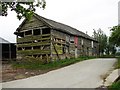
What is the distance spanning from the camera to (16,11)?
15594mm

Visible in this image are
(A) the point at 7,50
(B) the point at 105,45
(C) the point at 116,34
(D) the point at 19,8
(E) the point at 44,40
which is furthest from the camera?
(B) the point at 105,45

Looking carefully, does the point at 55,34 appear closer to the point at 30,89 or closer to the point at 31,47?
the point at 31,47

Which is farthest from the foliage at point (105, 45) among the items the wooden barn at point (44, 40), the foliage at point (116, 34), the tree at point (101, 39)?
the foliage at point (116, 34)

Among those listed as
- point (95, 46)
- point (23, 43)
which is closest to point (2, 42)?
point (23, 43)

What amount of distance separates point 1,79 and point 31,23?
637 inches

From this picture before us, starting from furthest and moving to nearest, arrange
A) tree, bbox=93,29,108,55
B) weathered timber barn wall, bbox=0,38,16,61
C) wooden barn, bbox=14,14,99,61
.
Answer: tree, bbox=93,29,108,55 → weathered timber barn wall, bbox=0,38,16,61 → wooden barn, bbox=14,14,99,61

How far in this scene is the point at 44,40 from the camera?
103 feet

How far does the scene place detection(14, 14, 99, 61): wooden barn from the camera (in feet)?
101

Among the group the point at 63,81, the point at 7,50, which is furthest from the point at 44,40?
the point at 63,81

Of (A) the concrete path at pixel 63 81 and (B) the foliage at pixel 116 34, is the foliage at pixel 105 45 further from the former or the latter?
(A) the concrete path at pixel 63 81

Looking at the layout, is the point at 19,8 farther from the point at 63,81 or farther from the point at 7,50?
the point at 7,50

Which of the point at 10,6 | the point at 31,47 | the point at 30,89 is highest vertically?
the point at 10,6

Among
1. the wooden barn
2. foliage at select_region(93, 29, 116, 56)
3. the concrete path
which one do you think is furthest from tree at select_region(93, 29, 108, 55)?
the concrete path

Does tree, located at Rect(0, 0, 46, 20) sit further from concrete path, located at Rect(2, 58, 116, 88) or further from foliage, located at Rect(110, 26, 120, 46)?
foliage, located at Rect(110, 26, 120, 46)
